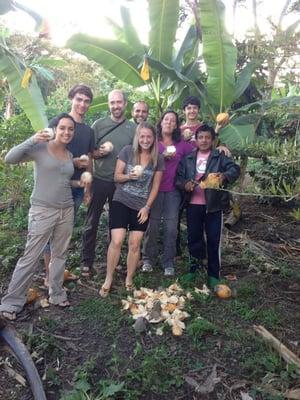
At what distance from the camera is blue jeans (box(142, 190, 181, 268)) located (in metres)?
4.63

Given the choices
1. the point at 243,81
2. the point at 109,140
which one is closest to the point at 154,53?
the point at 243,81

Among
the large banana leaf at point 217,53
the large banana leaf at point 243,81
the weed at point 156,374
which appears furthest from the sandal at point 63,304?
the large banana leaf at point 243,81

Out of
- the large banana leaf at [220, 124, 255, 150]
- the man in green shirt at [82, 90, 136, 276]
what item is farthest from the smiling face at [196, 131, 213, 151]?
the man in green shirt at [82, 90, 136, 276]

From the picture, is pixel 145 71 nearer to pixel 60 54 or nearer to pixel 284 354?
pixel 284 354

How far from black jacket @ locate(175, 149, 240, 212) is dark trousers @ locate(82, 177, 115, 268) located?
75 centimetres

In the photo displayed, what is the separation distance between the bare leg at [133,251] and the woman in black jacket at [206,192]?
65 cm

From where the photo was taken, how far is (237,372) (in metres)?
3.29

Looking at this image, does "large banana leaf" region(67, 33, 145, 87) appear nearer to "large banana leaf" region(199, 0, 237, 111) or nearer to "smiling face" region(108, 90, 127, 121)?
"large banana leaf" region(199, 0, 237, 111)

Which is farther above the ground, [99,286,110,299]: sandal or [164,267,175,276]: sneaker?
[164,267,175,276]: sneaker

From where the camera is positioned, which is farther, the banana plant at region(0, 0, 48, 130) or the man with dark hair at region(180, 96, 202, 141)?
the banana plant at region(0, 0, 48, 130)

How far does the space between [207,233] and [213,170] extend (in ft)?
2.22

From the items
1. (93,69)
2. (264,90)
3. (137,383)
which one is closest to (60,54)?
(93,69)

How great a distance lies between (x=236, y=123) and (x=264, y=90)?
1.60m

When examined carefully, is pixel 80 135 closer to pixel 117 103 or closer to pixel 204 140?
pixel 117 103
